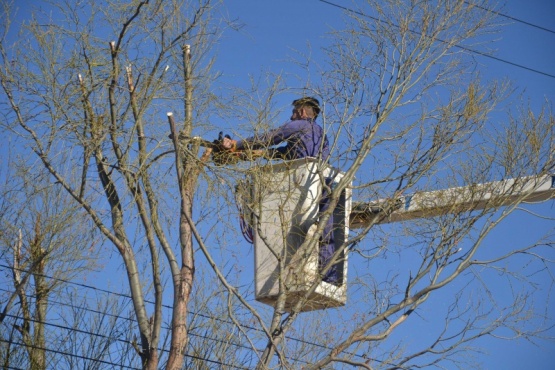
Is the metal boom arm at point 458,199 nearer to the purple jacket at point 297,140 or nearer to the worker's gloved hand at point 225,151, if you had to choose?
the purple jacket at point 297,140

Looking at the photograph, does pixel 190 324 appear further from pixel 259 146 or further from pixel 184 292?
pixel 259 146

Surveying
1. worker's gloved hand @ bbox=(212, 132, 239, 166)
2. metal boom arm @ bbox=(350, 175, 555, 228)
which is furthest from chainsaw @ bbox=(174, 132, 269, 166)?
metal boom arm @ bbox=(350, 175, 555, 228)

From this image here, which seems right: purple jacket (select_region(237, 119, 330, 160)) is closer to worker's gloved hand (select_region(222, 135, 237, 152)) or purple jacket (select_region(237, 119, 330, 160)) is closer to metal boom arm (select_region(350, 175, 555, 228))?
worker's gloved hand (select_region(222, 135, 237, 152))

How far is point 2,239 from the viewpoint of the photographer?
12.0 m

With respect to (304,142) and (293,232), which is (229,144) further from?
(293,232)

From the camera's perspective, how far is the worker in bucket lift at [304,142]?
29.9 ft

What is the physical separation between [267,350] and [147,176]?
5.45 feet

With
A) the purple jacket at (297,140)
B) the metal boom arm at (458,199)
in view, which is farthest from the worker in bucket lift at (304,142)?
the metal boom arm at (458,199)

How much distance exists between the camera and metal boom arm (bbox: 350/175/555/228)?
9.50 metres

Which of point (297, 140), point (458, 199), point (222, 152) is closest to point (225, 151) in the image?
point (222, 152)

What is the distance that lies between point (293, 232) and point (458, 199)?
4.66 ft

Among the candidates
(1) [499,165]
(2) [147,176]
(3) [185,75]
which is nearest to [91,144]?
(2) [147,176]

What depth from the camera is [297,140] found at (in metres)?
9.31

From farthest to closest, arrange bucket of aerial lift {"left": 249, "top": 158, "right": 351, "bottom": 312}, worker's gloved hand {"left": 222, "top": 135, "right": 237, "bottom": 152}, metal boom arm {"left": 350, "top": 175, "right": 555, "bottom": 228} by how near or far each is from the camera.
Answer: metal boom arm {"left": 350, "top": 175, "right": 555, "bottom": 228}, worker's gloved hand {"left": 222, "top": 135, "right": 237, "bottom": 152}, bucket of aerial lift {"left": 249, "top": 158, "right": 351, "bottom": 312}
